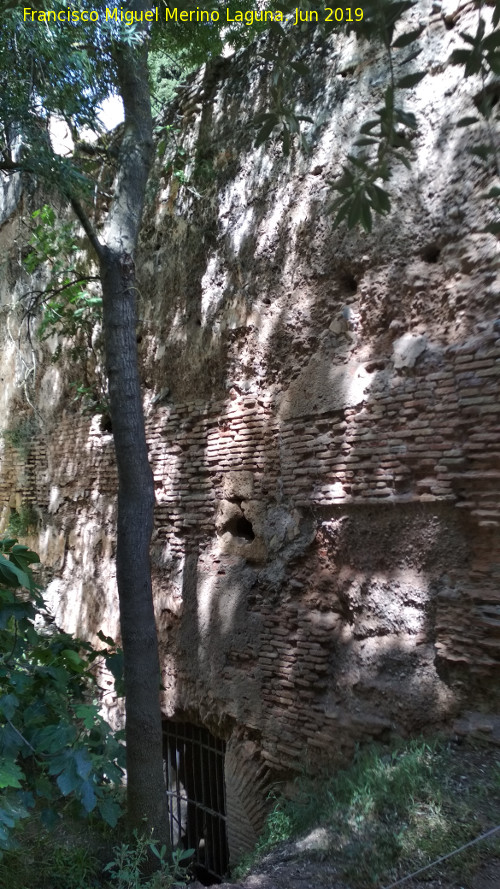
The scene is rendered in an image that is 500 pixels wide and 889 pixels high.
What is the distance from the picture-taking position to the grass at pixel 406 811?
290 cm

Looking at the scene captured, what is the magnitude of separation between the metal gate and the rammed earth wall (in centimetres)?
41

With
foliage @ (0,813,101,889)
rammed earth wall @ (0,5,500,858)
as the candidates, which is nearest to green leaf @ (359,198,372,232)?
rammed earth wall @ (0,5,500,858)

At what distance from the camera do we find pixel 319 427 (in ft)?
15.2

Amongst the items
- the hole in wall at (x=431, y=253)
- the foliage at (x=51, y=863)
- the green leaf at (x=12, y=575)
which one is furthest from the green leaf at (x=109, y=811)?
the hole in wall at (x=431, y=253)

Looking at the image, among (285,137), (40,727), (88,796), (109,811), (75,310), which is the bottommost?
(109,811)

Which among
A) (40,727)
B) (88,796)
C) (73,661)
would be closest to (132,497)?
(73,661)

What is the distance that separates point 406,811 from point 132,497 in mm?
2357

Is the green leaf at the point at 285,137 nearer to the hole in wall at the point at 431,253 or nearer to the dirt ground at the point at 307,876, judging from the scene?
the hole in wall at the point at 431,253

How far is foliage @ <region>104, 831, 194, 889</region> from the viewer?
3689 mm

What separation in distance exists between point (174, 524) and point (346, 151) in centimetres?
331

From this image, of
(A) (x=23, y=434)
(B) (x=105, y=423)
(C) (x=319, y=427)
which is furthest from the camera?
(A) (x=23, y=434)

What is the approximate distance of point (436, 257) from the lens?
419 centimetres

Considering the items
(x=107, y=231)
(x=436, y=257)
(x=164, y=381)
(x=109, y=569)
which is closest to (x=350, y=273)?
(x=436, y=257)

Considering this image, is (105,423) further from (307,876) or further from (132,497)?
(307,876)
